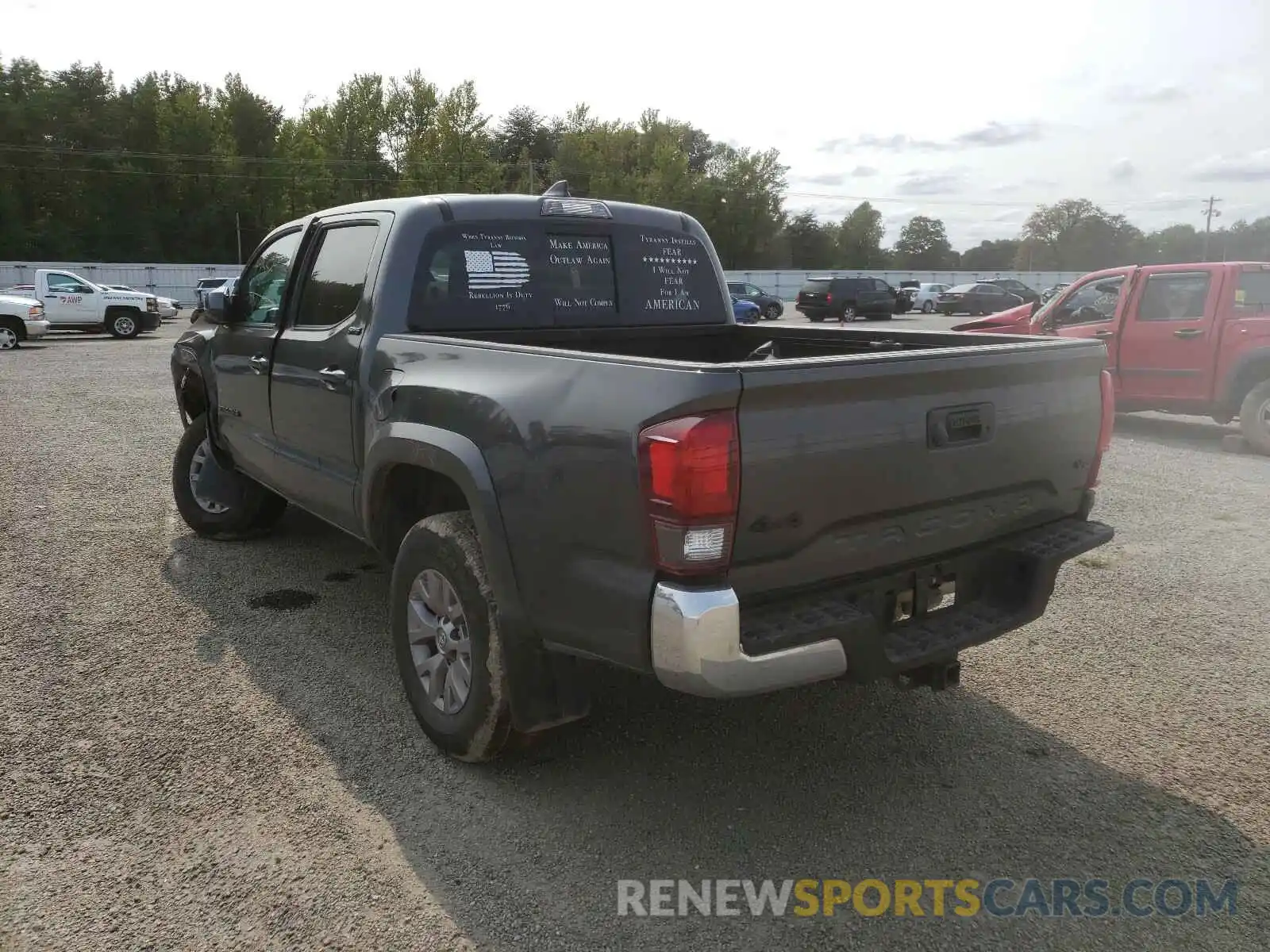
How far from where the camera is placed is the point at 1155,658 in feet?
14.5

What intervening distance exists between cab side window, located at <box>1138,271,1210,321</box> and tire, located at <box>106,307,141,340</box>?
79.2ft

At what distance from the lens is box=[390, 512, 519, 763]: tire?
125 inches

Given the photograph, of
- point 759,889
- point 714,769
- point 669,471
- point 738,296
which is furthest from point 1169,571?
point 738,296

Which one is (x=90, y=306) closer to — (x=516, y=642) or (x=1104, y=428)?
(x=516, y=642)

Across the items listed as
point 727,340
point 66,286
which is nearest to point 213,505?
point 727,340

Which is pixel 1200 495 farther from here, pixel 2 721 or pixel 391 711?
pixel 2 721

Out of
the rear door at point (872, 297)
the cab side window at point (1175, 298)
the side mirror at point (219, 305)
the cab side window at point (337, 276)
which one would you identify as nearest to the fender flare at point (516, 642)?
the cab side window at point (337, 276)

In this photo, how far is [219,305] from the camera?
5.39 m

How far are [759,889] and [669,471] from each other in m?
1.24

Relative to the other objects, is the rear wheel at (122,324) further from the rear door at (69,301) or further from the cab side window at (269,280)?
the cab side window at (269,280)

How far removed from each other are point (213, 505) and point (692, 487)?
15.3ft

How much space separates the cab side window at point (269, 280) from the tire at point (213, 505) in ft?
3.70

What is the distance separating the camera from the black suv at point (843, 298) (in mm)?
35844

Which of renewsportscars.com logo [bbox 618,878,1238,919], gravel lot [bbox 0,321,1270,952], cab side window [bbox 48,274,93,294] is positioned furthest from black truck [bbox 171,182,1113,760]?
cab side window [bbox 48,274,93,294]
